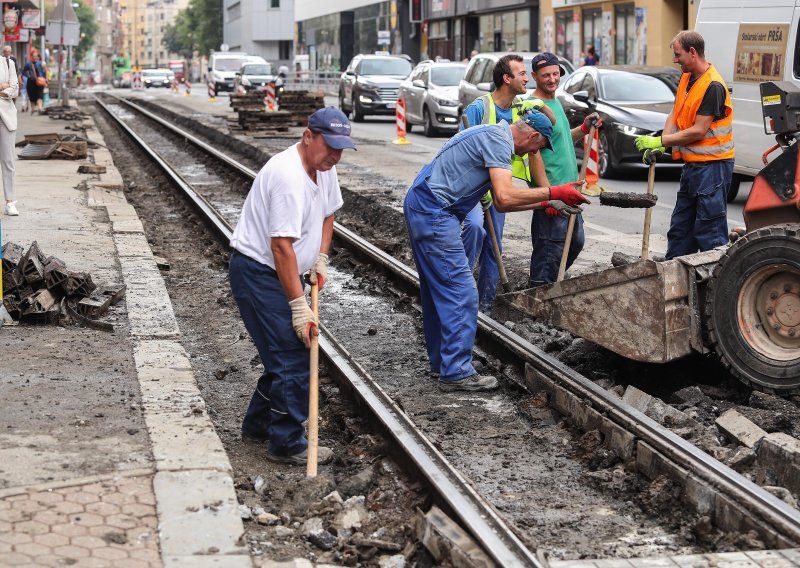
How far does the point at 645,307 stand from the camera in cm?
691

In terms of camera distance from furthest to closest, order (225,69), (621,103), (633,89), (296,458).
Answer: (225,69) → (633,89) → (621,103) → (296,458)

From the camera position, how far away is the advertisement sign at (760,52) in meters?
12.8

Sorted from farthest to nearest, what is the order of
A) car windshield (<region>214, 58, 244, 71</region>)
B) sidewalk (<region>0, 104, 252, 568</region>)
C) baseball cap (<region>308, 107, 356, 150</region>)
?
1. car windshield (<region>214, 58, 244, 71</region>)
2. baseball cap (<region>308, 107, 356, 150</region>)
3. sidewalk (<region>0, 104, 252, 568</region>)

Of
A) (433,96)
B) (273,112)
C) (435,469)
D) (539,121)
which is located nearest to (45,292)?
(539,121)

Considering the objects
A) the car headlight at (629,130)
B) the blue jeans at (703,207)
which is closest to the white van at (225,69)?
the car headlight at (629,130)

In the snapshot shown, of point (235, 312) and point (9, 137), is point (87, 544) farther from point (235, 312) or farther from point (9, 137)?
point (9, 137)

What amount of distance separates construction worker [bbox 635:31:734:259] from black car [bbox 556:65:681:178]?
8.87 metres

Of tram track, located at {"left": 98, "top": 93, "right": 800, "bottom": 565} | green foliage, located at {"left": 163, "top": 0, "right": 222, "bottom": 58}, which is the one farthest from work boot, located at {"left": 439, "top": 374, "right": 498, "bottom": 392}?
green foliage, located at {"left": 163, "top": 0, "right": 222, "bottom": 58}

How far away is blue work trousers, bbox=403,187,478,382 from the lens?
738cm

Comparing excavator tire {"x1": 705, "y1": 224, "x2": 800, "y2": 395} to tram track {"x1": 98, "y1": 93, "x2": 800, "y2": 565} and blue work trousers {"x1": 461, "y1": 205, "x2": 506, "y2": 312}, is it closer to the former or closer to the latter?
tram track {"x1": 98, "y1": 93, "x2": 800, "y2": 565}

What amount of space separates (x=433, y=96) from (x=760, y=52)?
49.1 feet

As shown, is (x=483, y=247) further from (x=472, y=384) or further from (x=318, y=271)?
(x=318, y=271)

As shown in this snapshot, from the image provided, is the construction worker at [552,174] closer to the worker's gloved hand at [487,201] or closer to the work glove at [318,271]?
the worker's gloved hand at [487,201]

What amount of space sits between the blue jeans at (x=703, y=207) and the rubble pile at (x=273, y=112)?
849 inches
